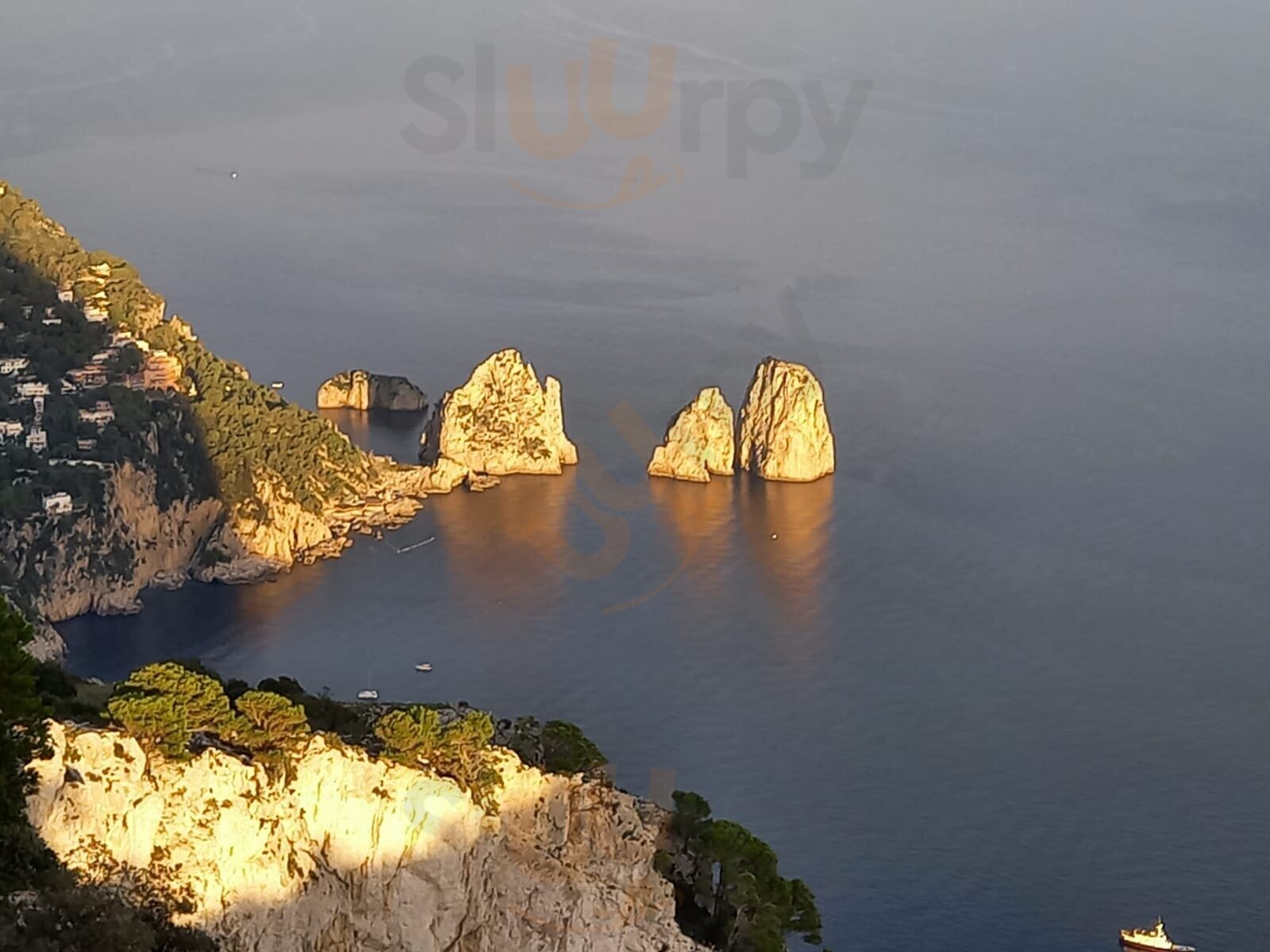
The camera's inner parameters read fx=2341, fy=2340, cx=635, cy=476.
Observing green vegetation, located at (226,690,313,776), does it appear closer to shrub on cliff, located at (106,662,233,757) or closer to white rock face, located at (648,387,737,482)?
shrub on cliff, located at (106,662,233,757)

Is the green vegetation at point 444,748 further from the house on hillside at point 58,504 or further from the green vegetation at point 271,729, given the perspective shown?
the house on hillside at point 58,504

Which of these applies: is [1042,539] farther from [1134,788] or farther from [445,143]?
[445,143]

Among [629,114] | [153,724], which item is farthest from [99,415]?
[153,724]

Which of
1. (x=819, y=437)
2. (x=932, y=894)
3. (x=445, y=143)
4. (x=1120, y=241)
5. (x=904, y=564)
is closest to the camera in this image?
(x=932, y=894)

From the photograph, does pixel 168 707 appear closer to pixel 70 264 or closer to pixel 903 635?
pixel 903 635

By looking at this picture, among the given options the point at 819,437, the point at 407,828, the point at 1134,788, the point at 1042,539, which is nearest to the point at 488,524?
the point at 819,437

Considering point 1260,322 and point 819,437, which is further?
point 1260,322
